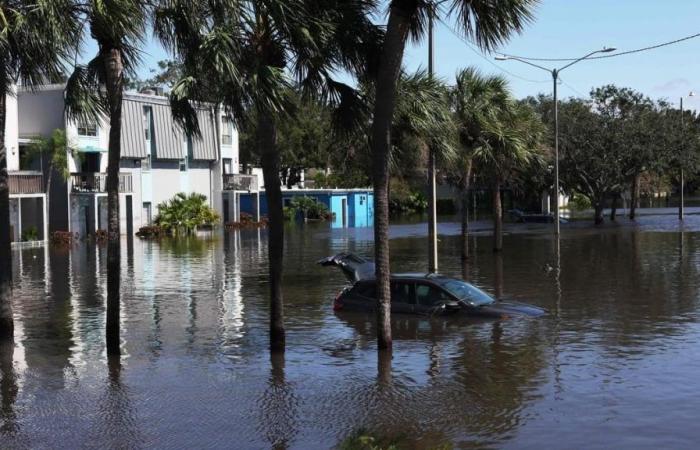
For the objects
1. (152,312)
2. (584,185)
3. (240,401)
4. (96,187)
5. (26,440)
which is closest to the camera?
(26,440)

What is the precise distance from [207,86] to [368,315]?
7594mm

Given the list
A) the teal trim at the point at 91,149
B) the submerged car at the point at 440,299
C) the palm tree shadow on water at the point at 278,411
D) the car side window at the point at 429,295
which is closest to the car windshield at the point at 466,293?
the submerged car at the point at 440,299

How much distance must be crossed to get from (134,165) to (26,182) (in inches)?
426

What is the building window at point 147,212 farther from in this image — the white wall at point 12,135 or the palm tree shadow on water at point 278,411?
the palm tree shadow on water at point 278,411

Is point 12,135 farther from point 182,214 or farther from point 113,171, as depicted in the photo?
point 113,171

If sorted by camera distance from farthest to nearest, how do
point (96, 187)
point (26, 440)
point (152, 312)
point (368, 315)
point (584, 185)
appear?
point (584, 185)
point (96, 187)
point (152, 312)
point (368, 315)
point (26, 440)

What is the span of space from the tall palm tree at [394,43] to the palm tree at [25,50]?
16.4 feet

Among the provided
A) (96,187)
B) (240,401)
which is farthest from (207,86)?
(96,187)

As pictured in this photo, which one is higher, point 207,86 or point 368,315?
point 207,86

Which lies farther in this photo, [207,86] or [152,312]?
[152,312]

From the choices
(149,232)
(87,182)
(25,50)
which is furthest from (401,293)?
(149,232)

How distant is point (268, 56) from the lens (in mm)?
14930

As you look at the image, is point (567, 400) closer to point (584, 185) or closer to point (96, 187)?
point (96, 187)

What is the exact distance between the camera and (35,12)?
1341 centimetres
